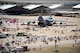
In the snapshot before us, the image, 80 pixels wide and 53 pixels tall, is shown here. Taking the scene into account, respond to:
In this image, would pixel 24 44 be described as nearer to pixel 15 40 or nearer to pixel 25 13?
pixel 15 40

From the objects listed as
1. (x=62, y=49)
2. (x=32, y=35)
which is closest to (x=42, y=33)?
(x=32, y=35)

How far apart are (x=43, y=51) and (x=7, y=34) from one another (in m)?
2.25

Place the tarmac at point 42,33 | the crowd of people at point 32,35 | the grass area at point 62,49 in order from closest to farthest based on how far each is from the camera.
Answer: the grass area at point 62,49 < the tarmac at point 42,33 < the crowd of people at point 32,35

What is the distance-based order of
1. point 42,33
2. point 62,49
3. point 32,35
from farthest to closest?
point 42,33
point 32,35
point 62,49

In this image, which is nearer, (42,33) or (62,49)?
(62,49)

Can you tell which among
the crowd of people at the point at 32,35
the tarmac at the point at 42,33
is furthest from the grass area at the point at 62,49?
the crowd of people at the point at 32,35

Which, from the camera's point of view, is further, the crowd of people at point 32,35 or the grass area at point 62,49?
the crowd of people at point 32,35

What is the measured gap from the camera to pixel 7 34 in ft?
30.8

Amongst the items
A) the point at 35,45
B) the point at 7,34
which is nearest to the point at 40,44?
the point at 35,45

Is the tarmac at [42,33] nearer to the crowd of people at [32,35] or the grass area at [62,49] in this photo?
the crowd of people at [32,35]

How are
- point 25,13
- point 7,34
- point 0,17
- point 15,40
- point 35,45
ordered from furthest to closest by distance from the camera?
point 25,13
point 0,17
point 7,34
point 15,40
point 35,45

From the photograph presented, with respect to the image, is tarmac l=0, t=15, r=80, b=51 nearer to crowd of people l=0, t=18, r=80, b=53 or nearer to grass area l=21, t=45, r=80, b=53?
crowd of people l=0, t=18, r=80, b=53

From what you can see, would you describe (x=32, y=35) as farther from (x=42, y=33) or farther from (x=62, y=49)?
(x=62, y=49)

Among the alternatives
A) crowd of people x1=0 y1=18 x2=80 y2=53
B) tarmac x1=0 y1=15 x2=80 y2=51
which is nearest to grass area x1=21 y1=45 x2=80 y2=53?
tarmac x1=0 y1=15 x2=80 y2=51
